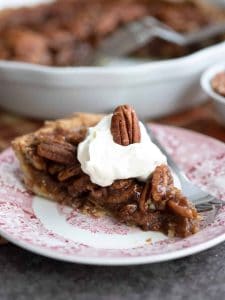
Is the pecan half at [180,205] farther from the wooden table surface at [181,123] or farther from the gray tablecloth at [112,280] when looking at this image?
the wooden table surface at [181,123]

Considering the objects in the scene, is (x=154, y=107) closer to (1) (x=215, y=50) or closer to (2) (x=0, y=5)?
(1) (x=215, y=50)

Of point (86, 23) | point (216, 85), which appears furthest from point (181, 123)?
point (86, 23)

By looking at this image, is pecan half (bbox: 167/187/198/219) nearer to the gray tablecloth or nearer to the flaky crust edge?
the gray tablecloth

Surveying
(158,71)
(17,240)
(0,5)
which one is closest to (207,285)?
(17,240)

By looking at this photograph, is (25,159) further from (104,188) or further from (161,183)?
(161,183)

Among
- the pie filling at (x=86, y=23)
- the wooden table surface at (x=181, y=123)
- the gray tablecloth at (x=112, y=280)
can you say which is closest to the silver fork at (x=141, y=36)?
the pie filling at (x=86, y=23)
